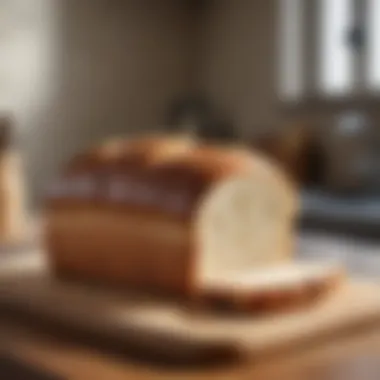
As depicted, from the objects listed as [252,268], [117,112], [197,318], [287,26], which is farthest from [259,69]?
[197,318]

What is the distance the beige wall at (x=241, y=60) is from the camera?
3295 mm

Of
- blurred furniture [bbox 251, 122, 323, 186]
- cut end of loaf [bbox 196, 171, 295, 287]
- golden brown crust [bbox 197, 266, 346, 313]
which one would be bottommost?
golden brown crust [bbox 197, 266, 346, 313]

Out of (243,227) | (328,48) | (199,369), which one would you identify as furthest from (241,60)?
(199,369)

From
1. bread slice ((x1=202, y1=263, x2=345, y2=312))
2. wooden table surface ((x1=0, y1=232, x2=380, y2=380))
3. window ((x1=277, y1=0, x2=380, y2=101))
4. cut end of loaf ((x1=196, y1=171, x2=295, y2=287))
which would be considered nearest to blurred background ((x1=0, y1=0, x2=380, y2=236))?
window ((x1=277, y1=0, x2=380, y2=101))

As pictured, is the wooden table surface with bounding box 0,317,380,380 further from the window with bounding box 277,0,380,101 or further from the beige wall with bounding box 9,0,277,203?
the beige wall with bounding box 9,0,277,203

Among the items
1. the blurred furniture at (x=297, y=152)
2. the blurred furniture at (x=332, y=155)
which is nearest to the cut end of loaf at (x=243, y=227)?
the blurred furniture at (x=332, y=155)

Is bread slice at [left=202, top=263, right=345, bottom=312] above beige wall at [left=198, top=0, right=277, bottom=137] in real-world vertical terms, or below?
below

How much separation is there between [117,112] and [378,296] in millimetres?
2595

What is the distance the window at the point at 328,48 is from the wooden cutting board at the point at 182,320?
1.97 metres

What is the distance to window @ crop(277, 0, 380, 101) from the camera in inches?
113

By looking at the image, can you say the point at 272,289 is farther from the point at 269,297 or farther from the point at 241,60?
the point at 241,60

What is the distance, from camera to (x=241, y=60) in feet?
11.3

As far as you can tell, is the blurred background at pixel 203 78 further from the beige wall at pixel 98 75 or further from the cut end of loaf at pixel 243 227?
the cut end of loaf at pixel 243 227

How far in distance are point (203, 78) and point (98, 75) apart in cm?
52
